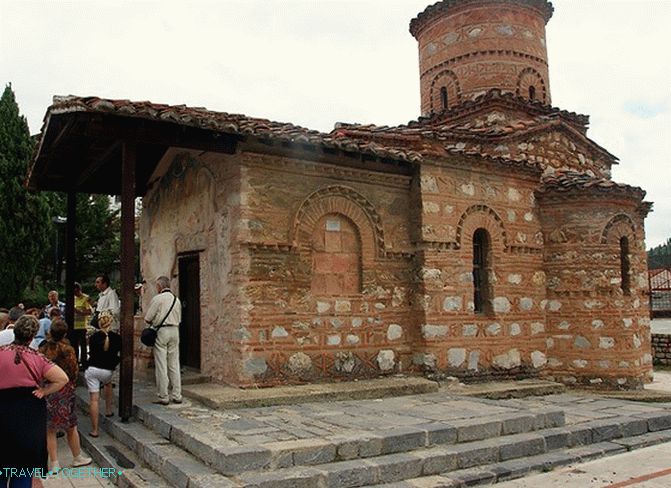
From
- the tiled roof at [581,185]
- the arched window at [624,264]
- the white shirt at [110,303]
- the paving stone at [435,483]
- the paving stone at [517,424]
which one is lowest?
the paving stone at [435,483]

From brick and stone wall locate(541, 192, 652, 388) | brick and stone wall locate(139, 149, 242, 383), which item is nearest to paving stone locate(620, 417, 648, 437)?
brick and stone wall locate(541, 192, 652, 388)

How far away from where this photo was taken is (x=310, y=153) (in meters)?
8.45

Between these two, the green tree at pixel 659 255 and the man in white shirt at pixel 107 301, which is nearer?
the man in white shirt at pixel 107 301

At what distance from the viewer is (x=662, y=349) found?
652 inches

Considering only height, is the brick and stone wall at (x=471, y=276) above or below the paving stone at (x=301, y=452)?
above

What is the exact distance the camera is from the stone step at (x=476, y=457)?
5.04 m

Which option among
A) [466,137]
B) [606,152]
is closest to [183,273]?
[466,137]

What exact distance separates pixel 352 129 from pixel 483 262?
331 cm

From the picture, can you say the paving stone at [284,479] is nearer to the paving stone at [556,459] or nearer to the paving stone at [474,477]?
the paving stone at [474,477]

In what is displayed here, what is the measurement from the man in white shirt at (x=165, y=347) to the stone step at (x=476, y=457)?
2.52 m

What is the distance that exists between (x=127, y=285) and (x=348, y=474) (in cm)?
340

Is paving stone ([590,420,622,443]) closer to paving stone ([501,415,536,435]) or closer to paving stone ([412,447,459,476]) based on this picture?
paving stone ([501,415,536,435])

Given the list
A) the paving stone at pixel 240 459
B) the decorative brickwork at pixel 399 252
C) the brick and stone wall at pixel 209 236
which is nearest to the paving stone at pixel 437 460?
the paving stone at pixel 240 459

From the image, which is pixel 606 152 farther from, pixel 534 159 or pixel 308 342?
pixel 308 342
